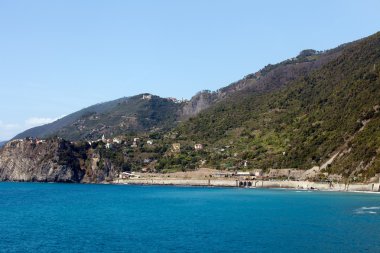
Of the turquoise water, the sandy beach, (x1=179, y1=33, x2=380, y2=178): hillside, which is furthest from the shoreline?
the turquoise water

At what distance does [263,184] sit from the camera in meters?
152

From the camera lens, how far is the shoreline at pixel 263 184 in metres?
118

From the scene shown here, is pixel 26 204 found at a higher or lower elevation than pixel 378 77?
lower

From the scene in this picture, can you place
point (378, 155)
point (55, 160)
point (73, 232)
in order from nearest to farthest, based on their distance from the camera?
point (73, 232), point (378, 155), point (55, 160)

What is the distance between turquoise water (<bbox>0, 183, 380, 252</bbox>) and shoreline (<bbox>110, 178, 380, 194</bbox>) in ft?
58.7

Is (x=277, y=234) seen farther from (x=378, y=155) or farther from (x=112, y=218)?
(x=378, y=155)

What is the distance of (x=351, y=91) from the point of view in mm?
168625

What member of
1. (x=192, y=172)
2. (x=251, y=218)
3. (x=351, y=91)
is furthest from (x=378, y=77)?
(x=251, y=218)

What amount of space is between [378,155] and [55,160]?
114 metres

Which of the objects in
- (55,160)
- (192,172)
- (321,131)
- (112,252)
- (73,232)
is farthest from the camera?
(55,160)

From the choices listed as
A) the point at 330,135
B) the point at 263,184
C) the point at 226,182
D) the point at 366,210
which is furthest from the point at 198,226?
the point at 226,182

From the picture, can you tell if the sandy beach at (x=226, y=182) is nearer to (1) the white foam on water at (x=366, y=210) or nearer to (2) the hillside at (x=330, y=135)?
(2) the hillside at (x=330, y=135)

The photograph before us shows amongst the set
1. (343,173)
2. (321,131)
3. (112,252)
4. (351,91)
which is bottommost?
(112,252)

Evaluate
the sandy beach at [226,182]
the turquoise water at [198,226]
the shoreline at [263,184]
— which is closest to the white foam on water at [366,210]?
the turquoise water at [198,226]
